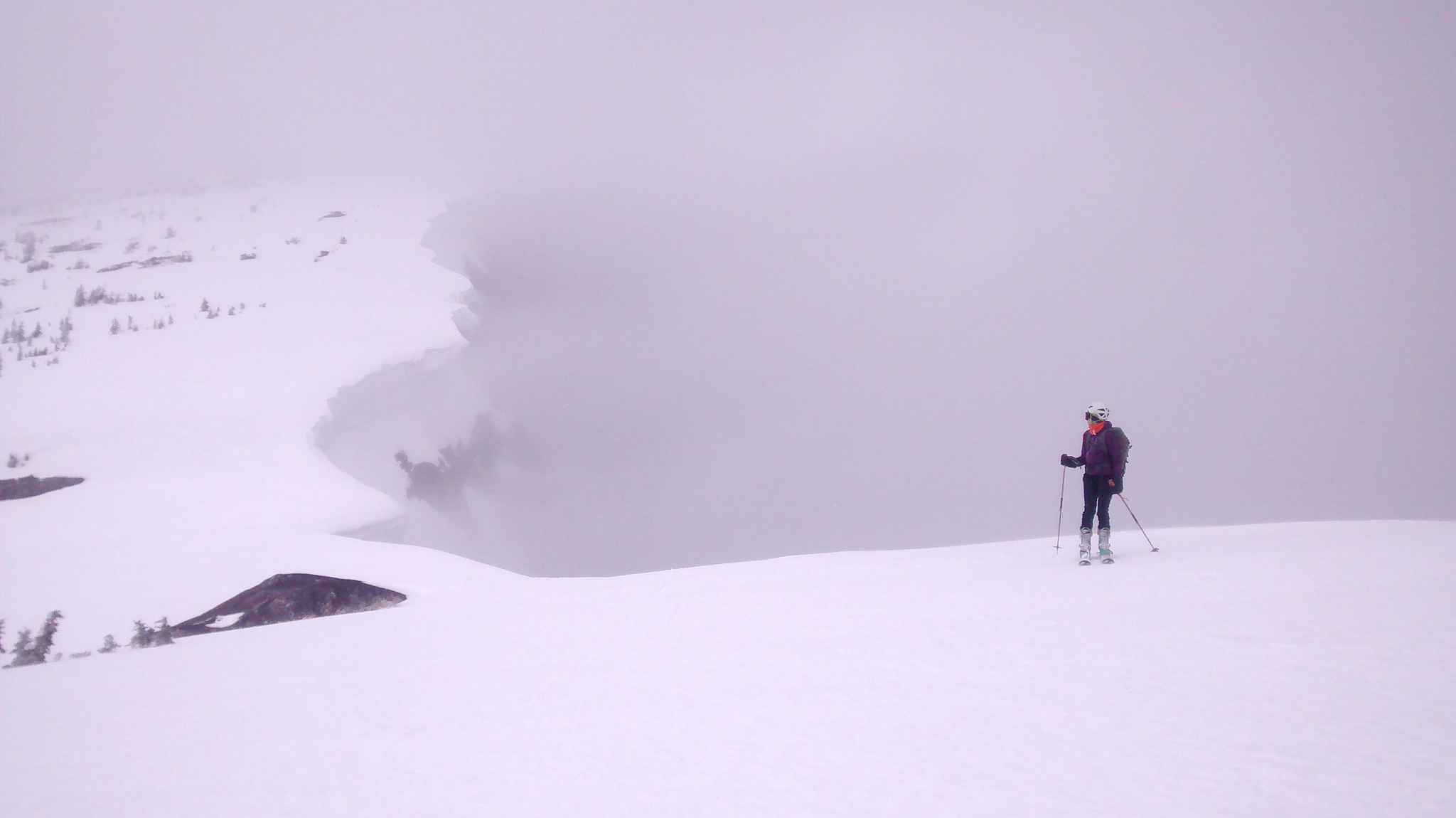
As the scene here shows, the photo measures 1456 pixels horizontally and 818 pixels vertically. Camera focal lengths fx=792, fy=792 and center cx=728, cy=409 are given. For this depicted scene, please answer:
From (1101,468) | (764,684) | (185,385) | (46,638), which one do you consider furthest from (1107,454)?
(185,385)

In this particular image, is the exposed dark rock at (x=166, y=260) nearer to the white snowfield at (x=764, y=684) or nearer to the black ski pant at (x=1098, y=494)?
the white snowfield at (x=764, y=684)

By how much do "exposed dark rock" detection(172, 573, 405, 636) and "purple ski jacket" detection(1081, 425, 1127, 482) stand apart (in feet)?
22.1

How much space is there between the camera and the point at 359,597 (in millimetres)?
7730

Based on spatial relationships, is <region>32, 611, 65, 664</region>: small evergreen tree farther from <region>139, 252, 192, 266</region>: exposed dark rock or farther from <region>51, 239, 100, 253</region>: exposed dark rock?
<region>51, 239, 100, 253</region>: exposed dark rock

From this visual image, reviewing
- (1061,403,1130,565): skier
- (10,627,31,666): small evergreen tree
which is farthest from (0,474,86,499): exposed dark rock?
(1061,403,1130,565): skier

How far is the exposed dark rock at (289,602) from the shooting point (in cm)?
737

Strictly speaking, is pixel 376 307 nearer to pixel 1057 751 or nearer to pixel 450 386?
pixel 450 386

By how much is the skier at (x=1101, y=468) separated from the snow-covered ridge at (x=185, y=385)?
26.0 feet

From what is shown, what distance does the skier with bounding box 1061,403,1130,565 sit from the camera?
7.02 m

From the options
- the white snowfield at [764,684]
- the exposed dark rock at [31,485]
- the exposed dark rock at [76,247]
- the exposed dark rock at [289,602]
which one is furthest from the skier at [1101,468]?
the exposed dark rock at [76,247]

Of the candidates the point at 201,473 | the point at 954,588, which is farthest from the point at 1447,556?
the point at 201,473

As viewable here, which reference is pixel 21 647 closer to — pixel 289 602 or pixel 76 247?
pixel 289 602

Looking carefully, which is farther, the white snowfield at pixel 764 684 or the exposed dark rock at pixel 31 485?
the exposed dark rock at pixel 31 485

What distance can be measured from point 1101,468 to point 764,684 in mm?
4510
